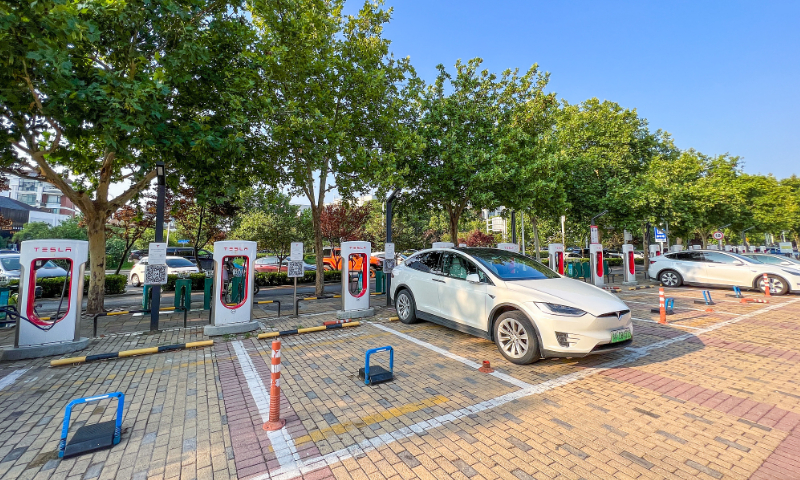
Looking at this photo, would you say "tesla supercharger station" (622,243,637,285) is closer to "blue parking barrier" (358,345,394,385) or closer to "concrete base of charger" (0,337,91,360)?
"blue parking barrier" (358,345,394,385)

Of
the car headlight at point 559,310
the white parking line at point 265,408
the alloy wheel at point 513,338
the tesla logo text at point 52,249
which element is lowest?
the white parking line at point 265,408

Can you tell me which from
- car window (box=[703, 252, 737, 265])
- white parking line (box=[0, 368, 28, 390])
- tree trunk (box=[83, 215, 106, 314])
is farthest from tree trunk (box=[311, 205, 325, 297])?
car window (box=[703, 252, 737, 265])

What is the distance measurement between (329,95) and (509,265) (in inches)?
286

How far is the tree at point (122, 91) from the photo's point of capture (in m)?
5.34

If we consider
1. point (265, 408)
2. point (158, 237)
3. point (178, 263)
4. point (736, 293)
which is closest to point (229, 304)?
point (158, 237)

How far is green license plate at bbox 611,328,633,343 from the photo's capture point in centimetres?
435

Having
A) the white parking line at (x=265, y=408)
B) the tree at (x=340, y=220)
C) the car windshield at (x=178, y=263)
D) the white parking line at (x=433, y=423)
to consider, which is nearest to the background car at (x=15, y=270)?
the car windshield at (x=178, y=263)

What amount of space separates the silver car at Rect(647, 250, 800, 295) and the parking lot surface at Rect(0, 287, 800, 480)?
709 cm

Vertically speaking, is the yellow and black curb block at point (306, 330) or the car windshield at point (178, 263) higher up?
the car windshield at point (178, 263)

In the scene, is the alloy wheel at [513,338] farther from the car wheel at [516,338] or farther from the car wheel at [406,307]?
the car wheel at [406,307]

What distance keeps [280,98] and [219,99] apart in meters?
1.91

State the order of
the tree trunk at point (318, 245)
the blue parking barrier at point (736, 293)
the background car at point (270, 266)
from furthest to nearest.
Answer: the background car at point (270, 266)
the tree trunk at point (318, 245)
the blue parking barrier at point (736, 293)

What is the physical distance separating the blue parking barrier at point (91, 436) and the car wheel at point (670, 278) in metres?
16.8

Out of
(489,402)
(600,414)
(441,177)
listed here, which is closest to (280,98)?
(441,177)
